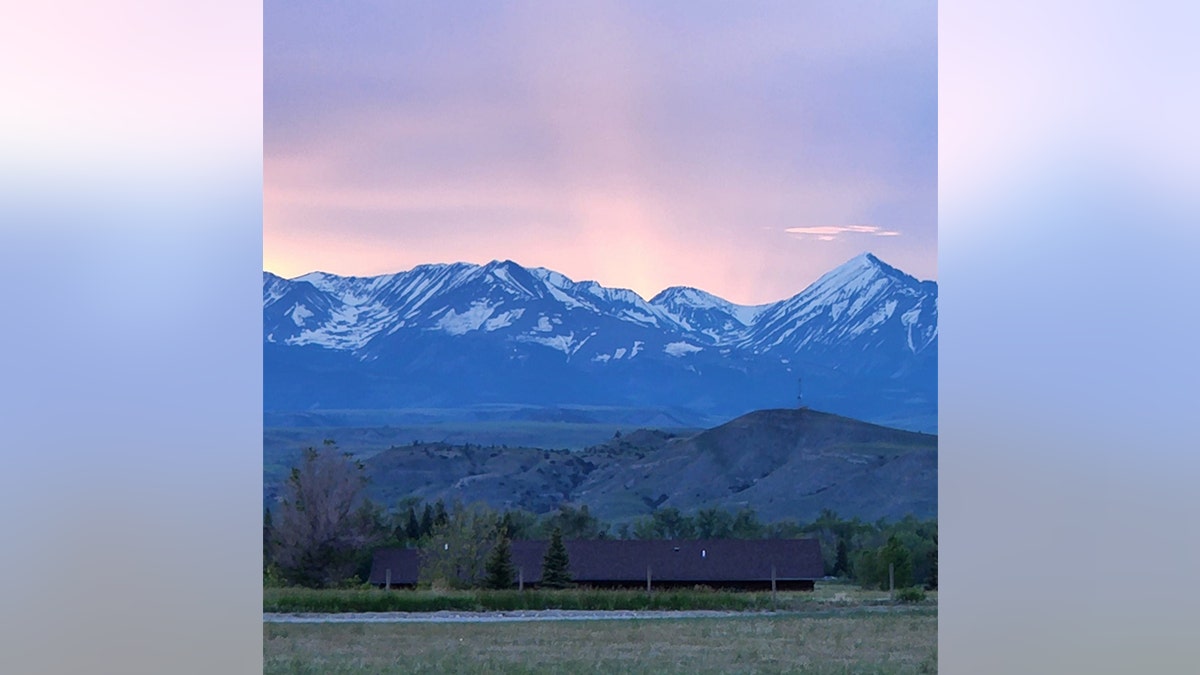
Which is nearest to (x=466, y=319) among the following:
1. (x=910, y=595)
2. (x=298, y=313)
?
(x=298, y=313)

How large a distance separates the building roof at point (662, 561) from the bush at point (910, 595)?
0.44 meters

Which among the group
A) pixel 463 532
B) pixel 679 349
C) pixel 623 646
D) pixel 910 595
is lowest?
pixel 623 646

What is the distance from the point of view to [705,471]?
750 centimetres

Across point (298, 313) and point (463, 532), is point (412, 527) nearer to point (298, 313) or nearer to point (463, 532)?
point (463, 532)

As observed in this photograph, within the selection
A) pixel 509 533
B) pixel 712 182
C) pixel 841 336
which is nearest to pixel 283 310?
pixel 509 533

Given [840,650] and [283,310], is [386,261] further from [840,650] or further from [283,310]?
[840,650]

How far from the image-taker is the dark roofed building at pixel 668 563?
23.2ft

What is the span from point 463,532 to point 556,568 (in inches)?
24.8

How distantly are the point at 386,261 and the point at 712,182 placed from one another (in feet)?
6.17

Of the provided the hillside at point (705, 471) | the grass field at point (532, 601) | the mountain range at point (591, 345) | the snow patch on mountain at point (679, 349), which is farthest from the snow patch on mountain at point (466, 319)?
the grass field at point (532, 601)
